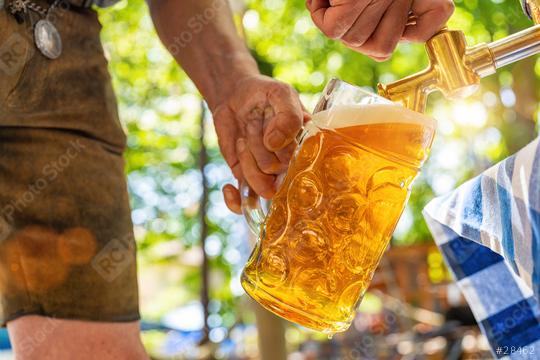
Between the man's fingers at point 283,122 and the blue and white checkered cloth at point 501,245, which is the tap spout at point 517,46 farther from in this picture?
the man's fingers at point 283,122

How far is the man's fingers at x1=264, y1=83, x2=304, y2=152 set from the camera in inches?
45.4

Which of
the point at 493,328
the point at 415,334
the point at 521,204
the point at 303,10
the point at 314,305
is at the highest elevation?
the point at 521,204

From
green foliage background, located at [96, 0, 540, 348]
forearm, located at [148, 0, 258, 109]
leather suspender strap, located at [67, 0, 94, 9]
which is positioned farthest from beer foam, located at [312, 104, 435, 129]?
green foliage background, located at [96, 0, 540, 348]

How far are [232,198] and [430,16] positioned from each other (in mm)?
487

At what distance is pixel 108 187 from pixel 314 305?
665mm

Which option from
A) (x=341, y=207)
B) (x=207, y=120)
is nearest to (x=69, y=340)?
(x=341, y=207)

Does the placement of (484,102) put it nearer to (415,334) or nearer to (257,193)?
(415,334)

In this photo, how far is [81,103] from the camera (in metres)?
1.42

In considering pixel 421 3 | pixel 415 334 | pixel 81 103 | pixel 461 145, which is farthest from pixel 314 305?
pixel 461 145

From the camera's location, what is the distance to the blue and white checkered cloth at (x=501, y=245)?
632mm

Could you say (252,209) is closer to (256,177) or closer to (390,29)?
(256,177)

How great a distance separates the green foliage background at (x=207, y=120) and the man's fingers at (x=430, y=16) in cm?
433

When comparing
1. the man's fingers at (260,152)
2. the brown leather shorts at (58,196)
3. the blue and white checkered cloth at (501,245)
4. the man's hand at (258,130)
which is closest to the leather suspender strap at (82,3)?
the brown leather shorts at (58,196)

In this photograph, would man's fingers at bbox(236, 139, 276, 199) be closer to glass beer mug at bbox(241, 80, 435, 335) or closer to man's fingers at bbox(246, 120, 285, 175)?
man's fingers at bbox(246, 120, 285, 175)
